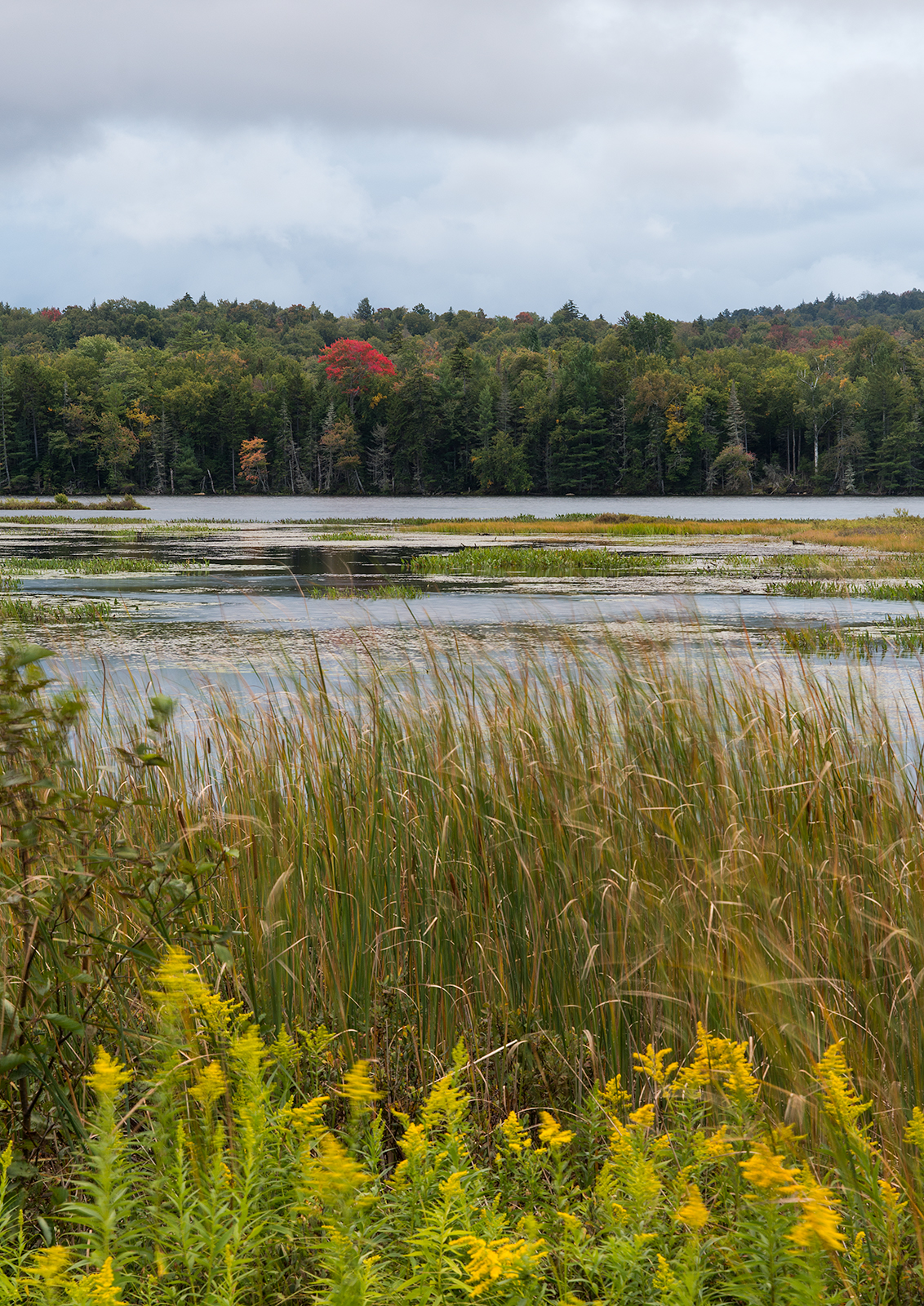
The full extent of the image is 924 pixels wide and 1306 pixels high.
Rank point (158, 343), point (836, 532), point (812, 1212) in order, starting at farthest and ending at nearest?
point (158, 343), point (836, 532), point (812, 1212)

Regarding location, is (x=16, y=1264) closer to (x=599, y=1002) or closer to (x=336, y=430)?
(x=599, y=1002)

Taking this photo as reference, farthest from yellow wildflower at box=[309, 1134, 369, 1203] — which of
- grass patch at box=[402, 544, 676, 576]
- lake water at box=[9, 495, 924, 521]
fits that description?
lake water at box=[9, 495, 924, 521]

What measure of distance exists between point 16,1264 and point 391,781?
Answer: 8.82 ft

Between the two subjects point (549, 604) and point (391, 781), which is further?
point (549, 604)

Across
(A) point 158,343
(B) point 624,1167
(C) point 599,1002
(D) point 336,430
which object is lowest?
(C) point 599,1002

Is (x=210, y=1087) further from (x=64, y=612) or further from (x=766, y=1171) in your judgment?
(x=64, y=612)

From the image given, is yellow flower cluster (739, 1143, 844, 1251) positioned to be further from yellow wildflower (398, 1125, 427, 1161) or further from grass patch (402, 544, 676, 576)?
grass patch (402, 544, 676, 576)

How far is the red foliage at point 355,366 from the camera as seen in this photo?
350ft

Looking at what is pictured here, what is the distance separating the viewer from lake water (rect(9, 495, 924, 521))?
60594 mm

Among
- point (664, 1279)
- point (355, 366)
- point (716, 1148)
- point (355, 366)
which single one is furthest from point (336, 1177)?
point (355, 366)

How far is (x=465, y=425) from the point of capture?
10112 centimetres

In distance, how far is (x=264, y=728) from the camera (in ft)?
17.1

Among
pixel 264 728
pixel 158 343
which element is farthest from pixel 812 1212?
pixel 158 343

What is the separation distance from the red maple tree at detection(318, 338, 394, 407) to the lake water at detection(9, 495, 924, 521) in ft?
46.7
